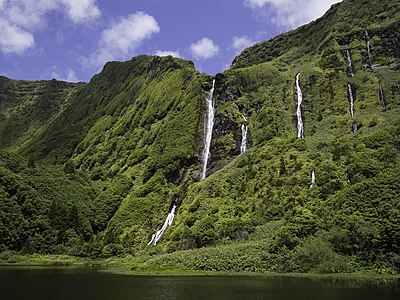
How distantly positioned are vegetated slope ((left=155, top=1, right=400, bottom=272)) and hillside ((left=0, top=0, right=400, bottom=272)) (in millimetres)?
361

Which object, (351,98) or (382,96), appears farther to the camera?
(351,98)

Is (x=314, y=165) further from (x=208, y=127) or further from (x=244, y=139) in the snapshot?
(x=208, y=127)

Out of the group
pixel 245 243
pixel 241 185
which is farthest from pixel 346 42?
pixel 245 243

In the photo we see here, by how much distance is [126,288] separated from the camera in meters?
52.0

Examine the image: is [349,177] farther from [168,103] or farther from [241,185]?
[168,103]

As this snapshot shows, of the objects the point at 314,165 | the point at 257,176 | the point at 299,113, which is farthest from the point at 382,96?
the point at 257,176

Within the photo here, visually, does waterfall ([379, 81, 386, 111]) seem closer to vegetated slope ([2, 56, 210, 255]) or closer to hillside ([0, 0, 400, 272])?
hillside ([0, 0, 400, 272])

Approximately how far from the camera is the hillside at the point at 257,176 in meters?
76.0

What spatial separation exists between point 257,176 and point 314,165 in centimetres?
1568

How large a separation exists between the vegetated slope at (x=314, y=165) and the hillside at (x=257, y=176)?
0.36 m

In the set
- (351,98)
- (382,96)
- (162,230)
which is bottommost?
(162,230)

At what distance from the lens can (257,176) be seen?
111 m

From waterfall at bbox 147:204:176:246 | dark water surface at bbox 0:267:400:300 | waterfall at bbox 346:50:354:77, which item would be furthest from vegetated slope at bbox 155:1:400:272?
dark water surface at bbox 0:267:400:300

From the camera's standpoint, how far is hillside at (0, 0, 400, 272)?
7600 centimetres
